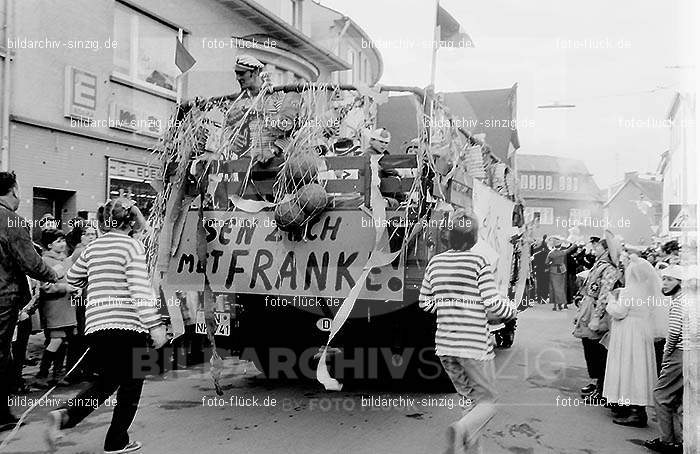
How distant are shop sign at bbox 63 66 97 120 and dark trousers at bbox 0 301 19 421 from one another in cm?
578

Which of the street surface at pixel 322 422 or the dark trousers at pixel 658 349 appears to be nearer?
the street surface at pixel 322 422

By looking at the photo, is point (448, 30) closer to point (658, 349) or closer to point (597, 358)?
point (597, 358)

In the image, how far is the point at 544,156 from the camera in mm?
71562

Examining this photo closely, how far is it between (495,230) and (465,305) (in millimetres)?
3135

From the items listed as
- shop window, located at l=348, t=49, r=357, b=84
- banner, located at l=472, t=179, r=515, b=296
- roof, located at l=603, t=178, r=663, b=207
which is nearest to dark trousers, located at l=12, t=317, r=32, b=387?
banner, located at l=472, t=179, r=515, b=296

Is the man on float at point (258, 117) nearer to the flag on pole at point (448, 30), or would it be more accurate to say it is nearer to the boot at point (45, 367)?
the flag on pole at point (448, 30)

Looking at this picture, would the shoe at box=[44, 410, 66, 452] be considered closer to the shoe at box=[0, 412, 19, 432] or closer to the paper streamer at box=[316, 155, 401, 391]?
the shoe at box=[0, 412, 19, 432]

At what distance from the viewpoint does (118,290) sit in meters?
4.25

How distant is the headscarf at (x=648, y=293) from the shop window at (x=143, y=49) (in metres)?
9.31

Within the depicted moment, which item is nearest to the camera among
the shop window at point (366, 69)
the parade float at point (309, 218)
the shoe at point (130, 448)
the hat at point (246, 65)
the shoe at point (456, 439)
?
the shoe at point (456, 439)

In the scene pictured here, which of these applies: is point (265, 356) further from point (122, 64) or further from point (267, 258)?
point (122, 64)

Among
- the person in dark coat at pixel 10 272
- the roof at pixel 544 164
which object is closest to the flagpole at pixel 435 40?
the person in dark coat at pixel 10 272

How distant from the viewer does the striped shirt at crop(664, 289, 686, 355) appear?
4.69 metres

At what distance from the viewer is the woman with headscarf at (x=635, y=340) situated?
553 centimetres
